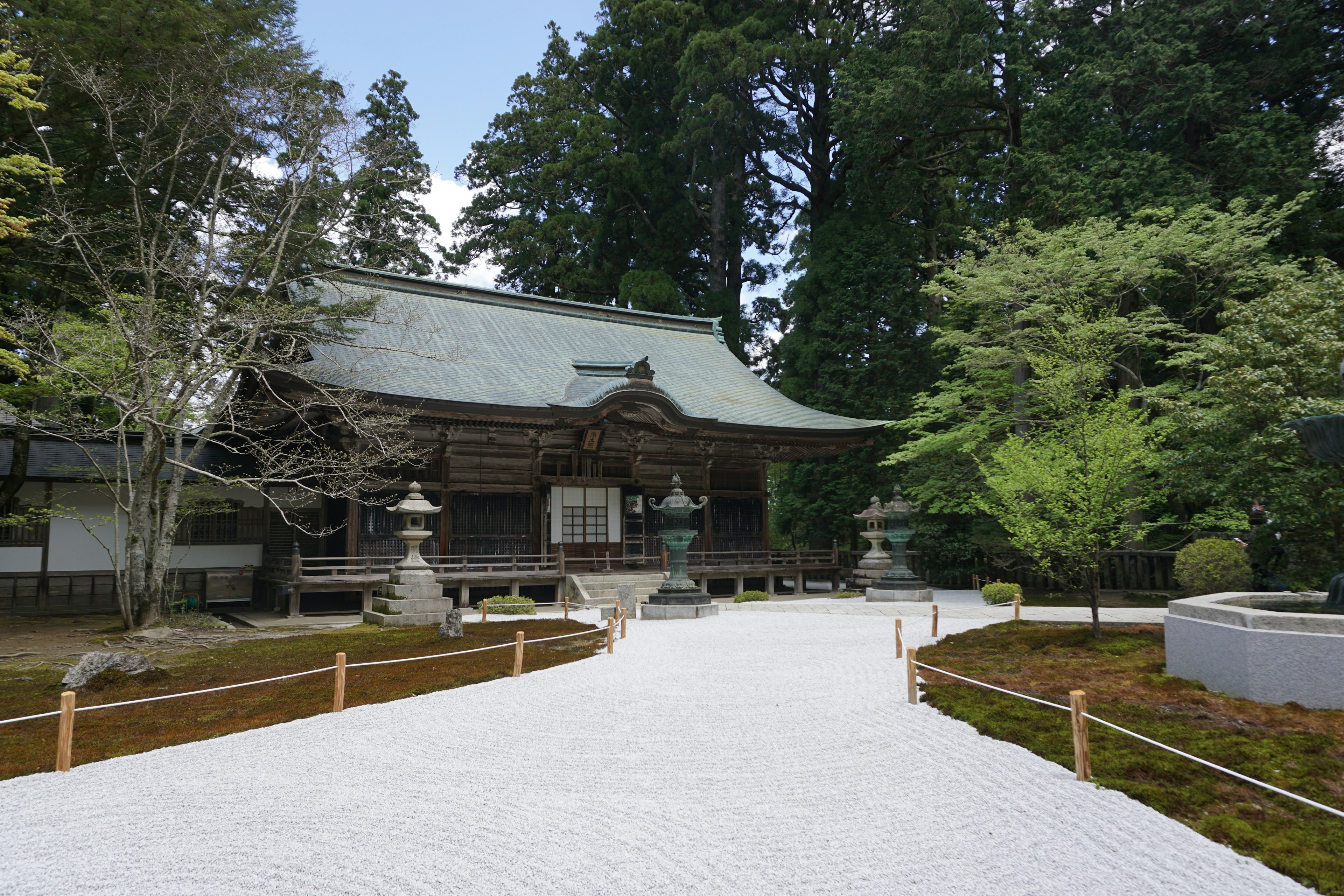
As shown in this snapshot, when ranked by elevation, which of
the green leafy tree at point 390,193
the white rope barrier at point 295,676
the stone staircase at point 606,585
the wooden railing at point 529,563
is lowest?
the white rope barrier at point 295,676

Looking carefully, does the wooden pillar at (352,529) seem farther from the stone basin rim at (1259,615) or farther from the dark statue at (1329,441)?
the dark statue at (1329,441)

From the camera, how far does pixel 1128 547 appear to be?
18.5m

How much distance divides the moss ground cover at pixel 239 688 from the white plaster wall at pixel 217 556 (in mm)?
7836

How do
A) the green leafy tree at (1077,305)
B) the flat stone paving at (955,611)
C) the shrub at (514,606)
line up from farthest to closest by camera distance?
the green leafy tree at (1077,305), the shrub at (514,606), the flat stone paving at (955,611)

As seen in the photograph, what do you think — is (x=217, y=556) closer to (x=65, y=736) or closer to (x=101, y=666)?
(x=101, y=666)

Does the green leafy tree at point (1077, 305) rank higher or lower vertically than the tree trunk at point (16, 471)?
higher

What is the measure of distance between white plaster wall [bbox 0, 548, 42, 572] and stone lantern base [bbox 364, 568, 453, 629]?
8704 millimetres

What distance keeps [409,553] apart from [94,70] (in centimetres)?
950

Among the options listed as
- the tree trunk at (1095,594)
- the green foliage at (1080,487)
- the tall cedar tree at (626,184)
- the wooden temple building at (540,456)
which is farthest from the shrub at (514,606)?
the tall cedar tree at (626,184)

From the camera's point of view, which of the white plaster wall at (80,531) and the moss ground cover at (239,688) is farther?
the white plaster wall at (80,531)

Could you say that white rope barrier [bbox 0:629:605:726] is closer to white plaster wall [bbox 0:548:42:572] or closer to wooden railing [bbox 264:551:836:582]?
wooden railing [bbox 264:551:836:582]

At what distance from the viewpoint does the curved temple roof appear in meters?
18.1

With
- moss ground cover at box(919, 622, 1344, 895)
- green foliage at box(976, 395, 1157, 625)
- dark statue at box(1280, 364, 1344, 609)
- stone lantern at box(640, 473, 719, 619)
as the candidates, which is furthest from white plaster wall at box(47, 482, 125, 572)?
dark statue at box(1280, 364, 1344, 609)

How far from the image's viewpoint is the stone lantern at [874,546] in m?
19.3
